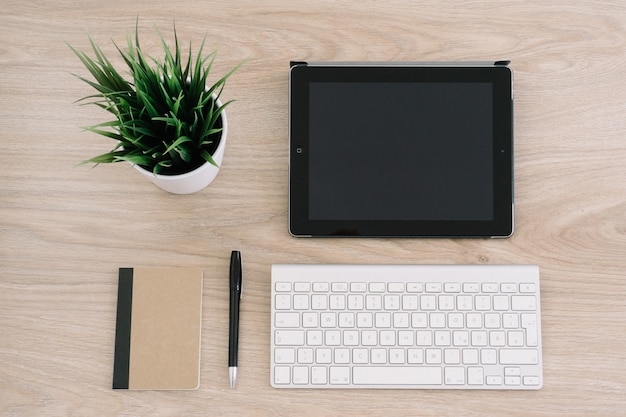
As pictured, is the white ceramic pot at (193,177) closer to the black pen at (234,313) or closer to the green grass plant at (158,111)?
the green grass plant at (158,111)

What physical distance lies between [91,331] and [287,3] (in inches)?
22.6

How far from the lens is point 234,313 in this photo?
79 cm

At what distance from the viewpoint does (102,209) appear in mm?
829

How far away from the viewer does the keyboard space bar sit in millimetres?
781

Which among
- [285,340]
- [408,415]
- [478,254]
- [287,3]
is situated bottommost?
[408,415]

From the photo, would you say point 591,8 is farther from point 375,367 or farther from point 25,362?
point 25,362

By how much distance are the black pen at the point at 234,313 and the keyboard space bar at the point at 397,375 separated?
170mm

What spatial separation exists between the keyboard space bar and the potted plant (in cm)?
36

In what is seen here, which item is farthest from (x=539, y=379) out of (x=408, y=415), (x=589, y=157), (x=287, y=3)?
(x=287, y=3)

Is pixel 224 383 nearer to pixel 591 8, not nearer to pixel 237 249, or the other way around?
pixel 237 249

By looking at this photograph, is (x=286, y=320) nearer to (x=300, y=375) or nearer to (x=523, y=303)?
(x=300, y=375)

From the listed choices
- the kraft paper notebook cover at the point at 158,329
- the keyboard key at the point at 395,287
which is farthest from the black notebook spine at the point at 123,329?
the keyboard key at the point at 395,287

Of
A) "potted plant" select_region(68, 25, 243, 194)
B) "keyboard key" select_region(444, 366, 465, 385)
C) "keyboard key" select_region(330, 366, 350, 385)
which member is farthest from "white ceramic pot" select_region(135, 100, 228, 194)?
"keyboard key" select_region(444, 366, 465, 385)

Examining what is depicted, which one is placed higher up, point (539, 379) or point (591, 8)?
point (591, 8)
